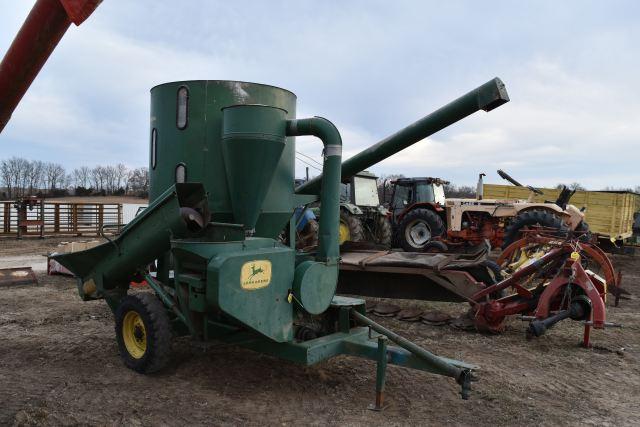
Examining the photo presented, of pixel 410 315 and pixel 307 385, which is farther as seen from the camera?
pixel 410 315

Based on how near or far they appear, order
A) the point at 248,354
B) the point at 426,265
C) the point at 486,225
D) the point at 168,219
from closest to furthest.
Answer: the point at 168,219
the point at 248,354
the point at 426,265
the point at 486,225

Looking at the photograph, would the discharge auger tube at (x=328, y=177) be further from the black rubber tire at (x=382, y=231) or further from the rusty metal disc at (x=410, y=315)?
the black rubber tire at (x=382, y=231)

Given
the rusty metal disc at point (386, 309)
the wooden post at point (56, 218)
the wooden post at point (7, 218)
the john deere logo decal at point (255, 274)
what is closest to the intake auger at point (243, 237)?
the john deere logo decal at point (255, 274)

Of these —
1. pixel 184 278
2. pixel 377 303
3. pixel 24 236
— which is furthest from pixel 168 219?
pixel 24 236

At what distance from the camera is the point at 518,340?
596 centimetres

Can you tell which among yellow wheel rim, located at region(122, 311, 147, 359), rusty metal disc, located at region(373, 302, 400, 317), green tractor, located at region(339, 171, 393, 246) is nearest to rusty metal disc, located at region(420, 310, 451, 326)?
rusty metal disc, located at region(373, 302, 400, 317)

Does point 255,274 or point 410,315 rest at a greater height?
point 255,274

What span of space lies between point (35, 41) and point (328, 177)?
8.70 feet

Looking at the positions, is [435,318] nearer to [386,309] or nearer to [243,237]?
[386,309]

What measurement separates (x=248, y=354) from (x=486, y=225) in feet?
29.3

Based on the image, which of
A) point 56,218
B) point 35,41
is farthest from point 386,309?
point 56,218

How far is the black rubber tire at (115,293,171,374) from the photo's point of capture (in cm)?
438

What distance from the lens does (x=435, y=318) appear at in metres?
6.69

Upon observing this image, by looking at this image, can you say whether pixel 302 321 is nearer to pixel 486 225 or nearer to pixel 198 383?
pixel 198 383
